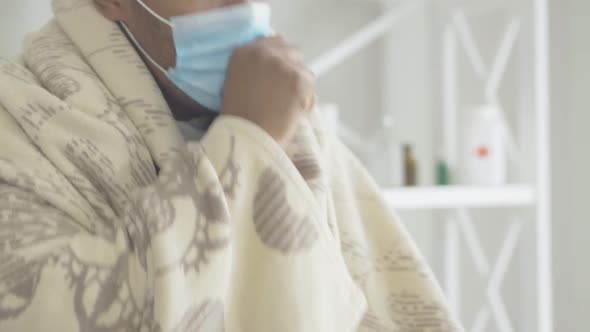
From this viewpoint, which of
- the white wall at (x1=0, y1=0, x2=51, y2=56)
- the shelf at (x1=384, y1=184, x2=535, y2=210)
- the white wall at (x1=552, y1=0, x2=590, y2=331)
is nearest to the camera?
the white wall at (x1=0, y1=0, x2=51, y2=56)

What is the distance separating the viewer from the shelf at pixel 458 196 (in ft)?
3.41

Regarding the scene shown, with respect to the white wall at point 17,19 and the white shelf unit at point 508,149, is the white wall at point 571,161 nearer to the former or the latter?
the white shelf unit at point 508,149

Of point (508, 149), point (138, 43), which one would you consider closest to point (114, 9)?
point (138, 43)

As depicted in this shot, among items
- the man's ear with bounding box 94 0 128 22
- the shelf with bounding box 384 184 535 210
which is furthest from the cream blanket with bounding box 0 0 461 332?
the shelf with bounding box 384 184 535 210

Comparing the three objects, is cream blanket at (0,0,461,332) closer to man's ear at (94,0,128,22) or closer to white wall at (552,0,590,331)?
man's ear at (94,0,128,22)

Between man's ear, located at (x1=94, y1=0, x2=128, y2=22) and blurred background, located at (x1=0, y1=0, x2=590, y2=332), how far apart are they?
1.68 ft

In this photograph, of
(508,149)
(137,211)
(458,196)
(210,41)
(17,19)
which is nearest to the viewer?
(137,211)

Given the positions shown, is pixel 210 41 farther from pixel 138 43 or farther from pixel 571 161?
pixel 571 161

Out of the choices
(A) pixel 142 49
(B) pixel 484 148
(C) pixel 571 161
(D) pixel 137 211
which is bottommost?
(C) pixel 571 161

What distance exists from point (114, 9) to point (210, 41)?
128 millimetres

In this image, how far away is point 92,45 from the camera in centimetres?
62

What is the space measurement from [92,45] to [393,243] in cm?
40

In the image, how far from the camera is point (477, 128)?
3.80 feet

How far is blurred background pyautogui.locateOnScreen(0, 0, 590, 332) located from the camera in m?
1.16
